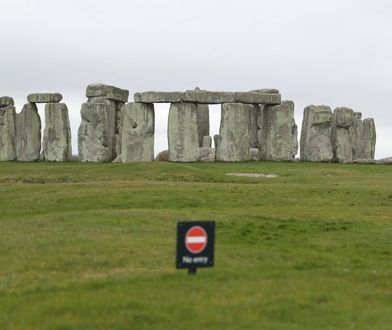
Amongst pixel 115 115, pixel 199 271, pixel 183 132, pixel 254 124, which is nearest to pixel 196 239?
pixel 199 271

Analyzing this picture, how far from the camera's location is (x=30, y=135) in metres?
47.1

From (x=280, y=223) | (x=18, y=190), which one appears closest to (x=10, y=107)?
(x=18, y=190)

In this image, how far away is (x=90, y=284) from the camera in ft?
41.3

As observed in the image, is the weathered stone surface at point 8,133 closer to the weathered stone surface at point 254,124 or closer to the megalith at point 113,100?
the megalith at point 113,100

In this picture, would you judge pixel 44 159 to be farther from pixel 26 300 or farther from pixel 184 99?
pixel 26 300

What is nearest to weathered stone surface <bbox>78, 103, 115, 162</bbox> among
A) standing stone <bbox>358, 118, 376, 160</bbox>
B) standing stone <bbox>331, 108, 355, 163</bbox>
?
standing stone <bbox>331, 108, 355, 163</bbox>

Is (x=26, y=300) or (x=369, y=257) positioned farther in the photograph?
(x=369, y=257)

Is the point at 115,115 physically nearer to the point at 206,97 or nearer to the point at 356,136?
the point at 206,97

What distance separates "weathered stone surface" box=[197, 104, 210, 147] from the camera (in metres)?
54.8

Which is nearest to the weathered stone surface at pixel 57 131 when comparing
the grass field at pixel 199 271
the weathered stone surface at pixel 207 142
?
the weathered stone surface at pixel 207 142

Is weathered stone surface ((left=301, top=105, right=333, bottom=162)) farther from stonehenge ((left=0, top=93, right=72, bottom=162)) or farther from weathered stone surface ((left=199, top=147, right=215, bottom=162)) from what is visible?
stonehenge ((left=0, top=93, right=72, bottom=162))

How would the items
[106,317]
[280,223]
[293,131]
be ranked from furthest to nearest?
[293,131] < [280,223] < [106,317]

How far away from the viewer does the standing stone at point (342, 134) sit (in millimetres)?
46531

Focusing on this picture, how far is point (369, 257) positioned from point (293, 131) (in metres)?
31.2
